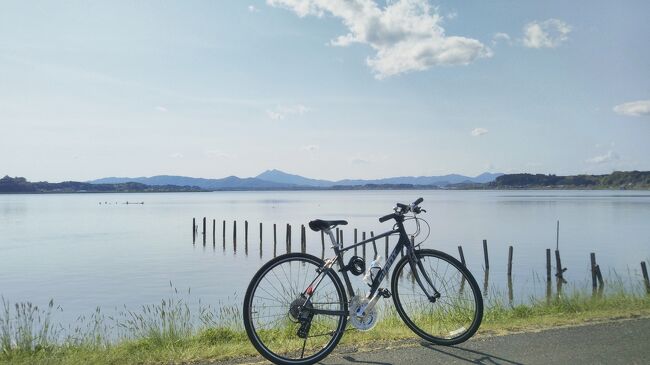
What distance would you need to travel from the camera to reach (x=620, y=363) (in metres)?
4.66

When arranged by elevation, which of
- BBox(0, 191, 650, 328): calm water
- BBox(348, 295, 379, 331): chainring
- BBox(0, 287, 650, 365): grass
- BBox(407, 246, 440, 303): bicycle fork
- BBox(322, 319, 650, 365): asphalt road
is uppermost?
BBox(407, 246, 440, 303): bicycle fork

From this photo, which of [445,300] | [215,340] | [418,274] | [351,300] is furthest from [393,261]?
[215,340]

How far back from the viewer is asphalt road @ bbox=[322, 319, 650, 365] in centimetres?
475

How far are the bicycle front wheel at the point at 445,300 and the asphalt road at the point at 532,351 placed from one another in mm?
152

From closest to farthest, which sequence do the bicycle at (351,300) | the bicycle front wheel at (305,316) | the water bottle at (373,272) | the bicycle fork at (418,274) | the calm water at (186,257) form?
the bicycle front wheel at (305,316) < the bicycle at (351,300) < the water bottle at (373,272) < the bicycle fork at (418,274) < the calm water at (186,257)

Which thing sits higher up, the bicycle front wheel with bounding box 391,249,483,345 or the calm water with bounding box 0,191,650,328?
the bicycle front wheel with bounding box 391,249,483,345

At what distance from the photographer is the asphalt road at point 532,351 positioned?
15.6ft

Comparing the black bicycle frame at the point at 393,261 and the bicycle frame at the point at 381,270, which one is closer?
the bicycle frame at the point at 381,270

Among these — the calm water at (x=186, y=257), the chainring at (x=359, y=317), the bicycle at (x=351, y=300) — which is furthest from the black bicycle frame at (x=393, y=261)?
the calm water at (x=186, y=257)

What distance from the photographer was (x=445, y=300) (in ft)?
18.8

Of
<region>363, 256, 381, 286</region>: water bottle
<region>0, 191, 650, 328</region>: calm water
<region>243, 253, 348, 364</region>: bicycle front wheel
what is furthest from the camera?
<region>0, 191, 650, 328</region>: calm water

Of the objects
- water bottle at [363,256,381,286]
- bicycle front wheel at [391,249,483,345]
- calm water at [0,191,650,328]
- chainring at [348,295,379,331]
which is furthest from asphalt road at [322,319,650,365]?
calm water at [0,191,650,328]

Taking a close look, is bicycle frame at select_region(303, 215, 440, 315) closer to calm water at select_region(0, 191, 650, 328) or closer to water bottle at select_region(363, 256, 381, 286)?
water bottle at select_region(363, 256, 381, 286)

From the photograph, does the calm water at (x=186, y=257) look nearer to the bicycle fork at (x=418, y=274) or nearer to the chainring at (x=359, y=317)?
the bicycle fork at (x=418, y=274)
